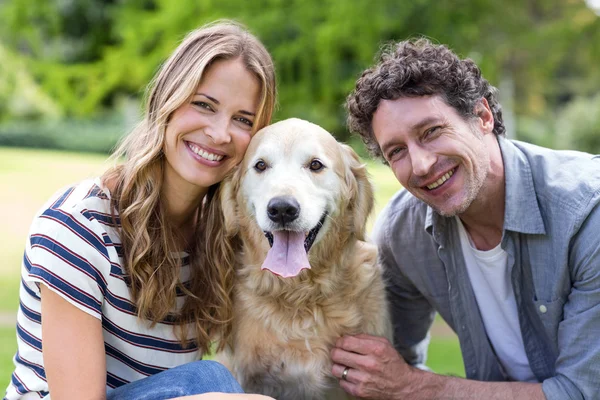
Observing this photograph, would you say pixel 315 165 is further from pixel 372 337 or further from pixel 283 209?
pixel 372 337

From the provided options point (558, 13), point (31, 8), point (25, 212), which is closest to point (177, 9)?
point (25, 212)

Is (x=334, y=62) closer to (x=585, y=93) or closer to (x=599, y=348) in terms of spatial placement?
(x=599, y=348)

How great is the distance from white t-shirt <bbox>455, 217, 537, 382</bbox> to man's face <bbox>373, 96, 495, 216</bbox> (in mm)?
339

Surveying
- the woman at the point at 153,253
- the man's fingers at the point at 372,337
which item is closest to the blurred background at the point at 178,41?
the woman at the point at 153,253

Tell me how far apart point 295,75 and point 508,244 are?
27.8 ft

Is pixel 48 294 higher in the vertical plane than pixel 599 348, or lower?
higher

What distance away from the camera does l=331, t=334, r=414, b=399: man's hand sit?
297cm

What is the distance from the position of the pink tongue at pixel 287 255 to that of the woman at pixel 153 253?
0.29 m

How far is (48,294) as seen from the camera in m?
2.39

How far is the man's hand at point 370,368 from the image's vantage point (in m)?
2.97

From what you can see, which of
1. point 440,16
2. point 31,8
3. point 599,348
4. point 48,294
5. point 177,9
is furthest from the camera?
point 31,8

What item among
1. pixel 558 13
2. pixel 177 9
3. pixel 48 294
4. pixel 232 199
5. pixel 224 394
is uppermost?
pixel 558 13

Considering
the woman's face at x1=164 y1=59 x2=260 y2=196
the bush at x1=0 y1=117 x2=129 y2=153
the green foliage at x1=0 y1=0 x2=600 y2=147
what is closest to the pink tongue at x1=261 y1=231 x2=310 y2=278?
the woman's face at x1=164 y1=59 x2=260 y2=196

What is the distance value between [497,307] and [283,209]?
1150 mm
